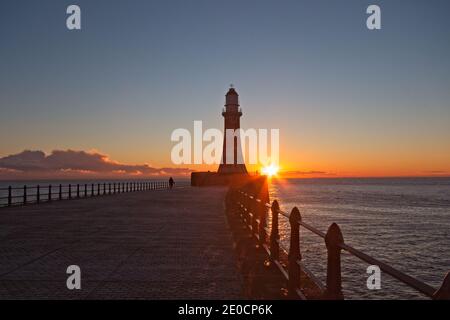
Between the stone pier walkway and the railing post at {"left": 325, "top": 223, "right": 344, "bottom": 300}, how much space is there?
1.92 meters

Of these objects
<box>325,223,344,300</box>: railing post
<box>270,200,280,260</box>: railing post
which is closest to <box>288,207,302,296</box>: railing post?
<box>325,223,344,300</box>: railing post

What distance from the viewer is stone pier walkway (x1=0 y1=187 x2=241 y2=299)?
22.7 feet

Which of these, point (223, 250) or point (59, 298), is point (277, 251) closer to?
point (223, 250)

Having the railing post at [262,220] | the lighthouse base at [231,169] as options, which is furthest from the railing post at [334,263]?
the lighthouse base at [231,169]

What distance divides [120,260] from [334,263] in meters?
5.69

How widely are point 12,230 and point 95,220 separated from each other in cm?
399

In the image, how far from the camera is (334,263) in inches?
198

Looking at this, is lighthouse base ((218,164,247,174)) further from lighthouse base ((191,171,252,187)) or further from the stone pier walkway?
the stone pier walkway

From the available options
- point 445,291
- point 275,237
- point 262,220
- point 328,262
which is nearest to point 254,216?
point 262,220

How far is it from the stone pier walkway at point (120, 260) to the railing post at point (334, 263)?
1919 mm

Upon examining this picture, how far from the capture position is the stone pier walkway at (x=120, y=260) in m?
6.93

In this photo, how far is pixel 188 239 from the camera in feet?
41.9

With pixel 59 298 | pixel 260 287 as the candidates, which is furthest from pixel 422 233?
pixel 59 298

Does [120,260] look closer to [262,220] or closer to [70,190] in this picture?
[262,220]
